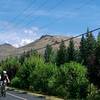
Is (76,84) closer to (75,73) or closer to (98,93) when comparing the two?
(75,73)

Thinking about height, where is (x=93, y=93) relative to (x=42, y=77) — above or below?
below

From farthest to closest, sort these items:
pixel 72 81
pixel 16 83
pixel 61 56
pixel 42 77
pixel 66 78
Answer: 1. pixel 61 56
2. pixel 16 83
3. pixel 42 77
4. pixel 66 78
5. pixel 72 81

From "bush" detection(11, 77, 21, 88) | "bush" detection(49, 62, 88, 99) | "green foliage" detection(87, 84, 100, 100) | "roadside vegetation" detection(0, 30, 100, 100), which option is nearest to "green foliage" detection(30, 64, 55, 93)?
"roadside vegetation" detection(0, 30, 100, 100)

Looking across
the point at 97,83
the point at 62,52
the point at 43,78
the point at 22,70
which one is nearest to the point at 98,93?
the point at 97,83

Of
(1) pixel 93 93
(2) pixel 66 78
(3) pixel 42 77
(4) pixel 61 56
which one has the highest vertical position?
(4) pixel 61 56

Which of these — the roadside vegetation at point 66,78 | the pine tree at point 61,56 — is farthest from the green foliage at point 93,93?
the pine tree at point 61,56

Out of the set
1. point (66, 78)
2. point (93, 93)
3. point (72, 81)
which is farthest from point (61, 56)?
point (93, 93)

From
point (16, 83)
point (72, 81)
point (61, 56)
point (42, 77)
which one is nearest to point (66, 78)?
point (72, 81)

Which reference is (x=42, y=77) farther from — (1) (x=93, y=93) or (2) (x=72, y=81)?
(1) (x=93, y=93)

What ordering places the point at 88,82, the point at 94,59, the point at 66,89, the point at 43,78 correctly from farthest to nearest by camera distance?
the point at 43,78 < the point at 66,89 < the point at 88,82 < the point at 94,59

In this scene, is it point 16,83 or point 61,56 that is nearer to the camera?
point 16,83

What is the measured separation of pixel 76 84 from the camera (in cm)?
3909

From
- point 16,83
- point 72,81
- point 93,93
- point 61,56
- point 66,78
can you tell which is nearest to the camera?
point 93,93

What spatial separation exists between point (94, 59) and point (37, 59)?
24.8m
